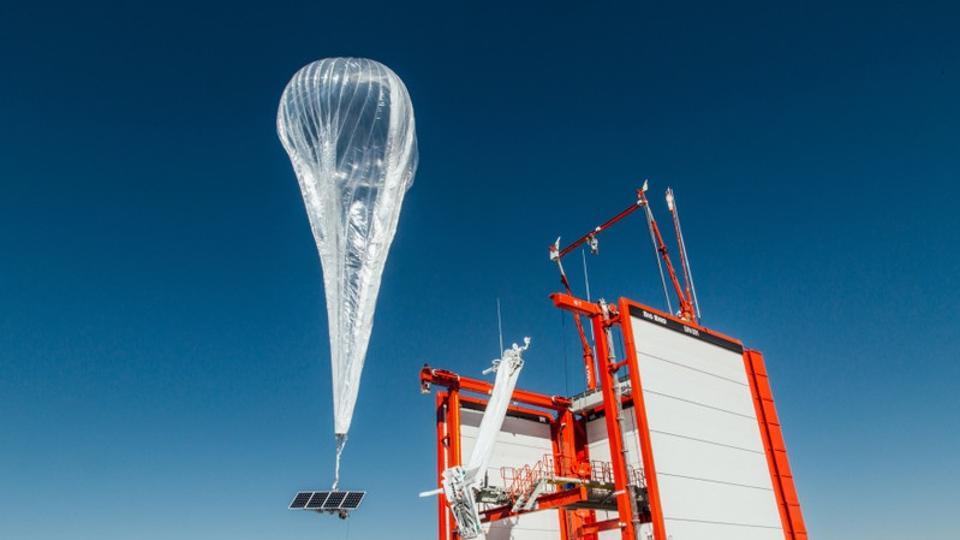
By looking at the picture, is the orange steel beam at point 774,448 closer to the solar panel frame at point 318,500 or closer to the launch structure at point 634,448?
the launch structure at point 634,448

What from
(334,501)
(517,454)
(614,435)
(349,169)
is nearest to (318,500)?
(334,501)

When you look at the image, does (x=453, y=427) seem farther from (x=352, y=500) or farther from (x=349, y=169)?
(x=349, y=169)

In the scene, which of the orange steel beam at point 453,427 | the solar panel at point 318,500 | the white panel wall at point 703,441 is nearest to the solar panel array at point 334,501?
the solar panel at point 318,500

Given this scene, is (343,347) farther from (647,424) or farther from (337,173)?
(647,424)

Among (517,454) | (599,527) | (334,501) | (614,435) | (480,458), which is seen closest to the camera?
(334,501)

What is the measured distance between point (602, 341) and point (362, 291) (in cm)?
1475

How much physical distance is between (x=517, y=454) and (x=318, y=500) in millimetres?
17394

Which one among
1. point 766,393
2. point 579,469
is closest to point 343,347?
point 579,469

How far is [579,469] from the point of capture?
31641 mm

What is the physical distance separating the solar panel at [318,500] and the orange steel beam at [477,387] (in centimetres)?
1371

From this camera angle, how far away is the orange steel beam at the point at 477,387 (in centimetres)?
2923

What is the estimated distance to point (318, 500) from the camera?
1522cm

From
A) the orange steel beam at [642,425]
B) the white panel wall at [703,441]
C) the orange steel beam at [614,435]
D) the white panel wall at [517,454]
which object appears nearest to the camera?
the orange steel beam at [642,425]

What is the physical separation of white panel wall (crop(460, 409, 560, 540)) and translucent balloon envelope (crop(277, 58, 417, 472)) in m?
17.6
